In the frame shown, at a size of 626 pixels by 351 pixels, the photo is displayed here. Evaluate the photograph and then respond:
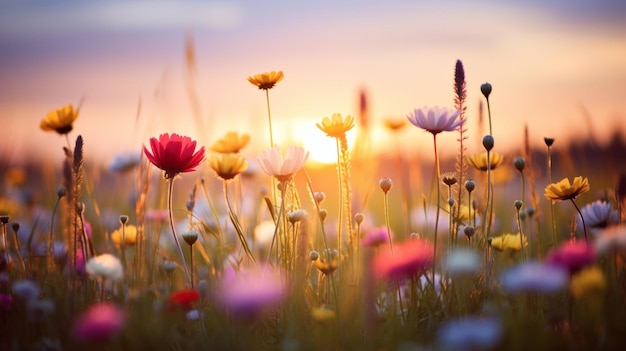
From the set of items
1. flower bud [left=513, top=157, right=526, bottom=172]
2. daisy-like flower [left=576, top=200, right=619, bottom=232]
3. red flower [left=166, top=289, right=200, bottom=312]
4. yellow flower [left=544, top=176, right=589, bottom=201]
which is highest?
flower bud [left=513, top=157, right=526, bottom=172]

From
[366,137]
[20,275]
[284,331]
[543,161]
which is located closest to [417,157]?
[366,137]

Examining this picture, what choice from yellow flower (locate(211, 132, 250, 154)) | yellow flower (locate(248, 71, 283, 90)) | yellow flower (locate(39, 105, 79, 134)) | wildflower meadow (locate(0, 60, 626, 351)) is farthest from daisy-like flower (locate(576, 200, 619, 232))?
yellow flower (locate(39, 105, 79, 134))

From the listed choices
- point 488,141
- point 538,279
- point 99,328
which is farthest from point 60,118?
point 538,279

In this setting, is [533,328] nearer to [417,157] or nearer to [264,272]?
[264,272]

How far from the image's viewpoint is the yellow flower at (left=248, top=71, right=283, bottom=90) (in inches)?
82.7

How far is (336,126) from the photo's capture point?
6.46ft

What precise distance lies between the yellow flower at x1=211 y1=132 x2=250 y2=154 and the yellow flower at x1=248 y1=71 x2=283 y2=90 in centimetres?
41

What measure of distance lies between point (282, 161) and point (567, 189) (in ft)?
3.08

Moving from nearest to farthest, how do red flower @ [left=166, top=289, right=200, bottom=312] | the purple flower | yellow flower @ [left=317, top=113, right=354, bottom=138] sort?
1. the purple flower
2. red flower @ [left=166, top=289, right=200, bottom=312]
3. yellow flower @ [left=317, top=113, right=354, bottom=138]

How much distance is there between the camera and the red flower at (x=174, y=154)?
A: 185 cm

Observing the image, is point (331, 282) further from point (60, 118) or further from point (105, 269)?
point (60, 118)

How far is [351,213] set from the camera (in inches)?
73.1

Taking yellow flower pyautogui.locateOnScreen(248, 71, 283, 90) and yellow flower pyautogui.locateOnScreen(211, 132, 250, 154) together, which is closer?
yellow flower pyautogui.locateOnScreen(248, 71, 283, 90)

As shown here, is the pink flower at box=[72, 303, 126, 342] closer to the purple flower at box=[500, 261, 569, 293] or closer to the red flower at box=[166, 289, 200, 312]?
the red flower at box=[166, 289, 200, 312]
